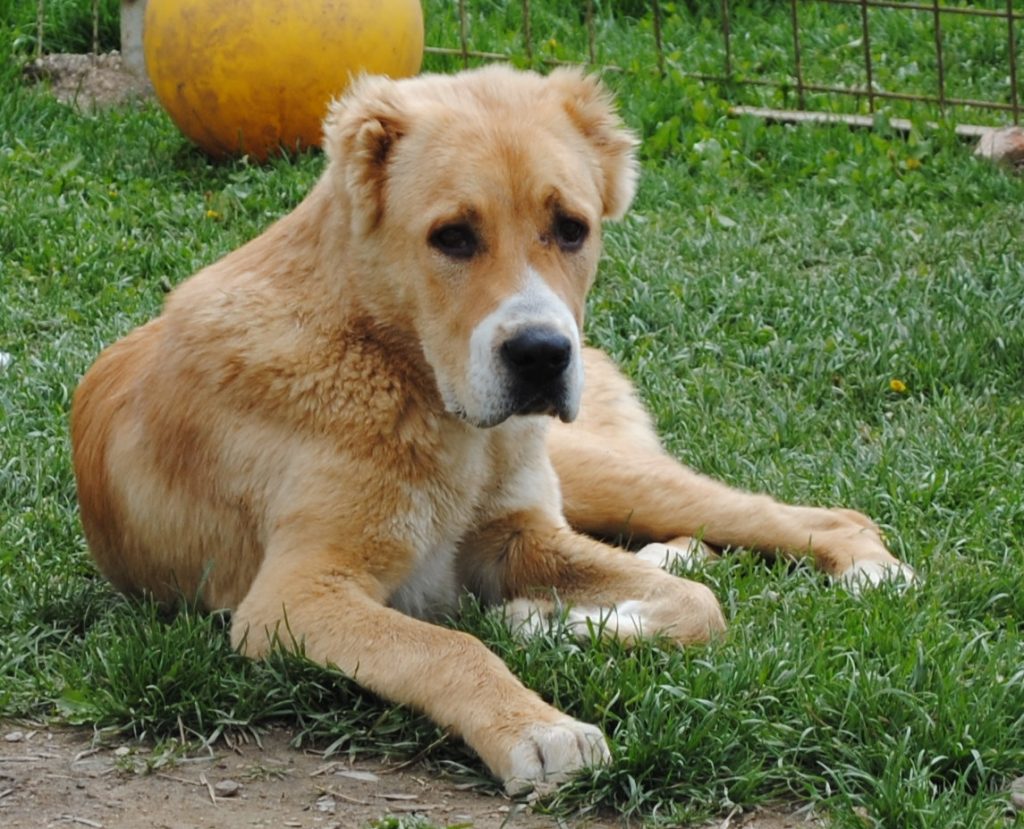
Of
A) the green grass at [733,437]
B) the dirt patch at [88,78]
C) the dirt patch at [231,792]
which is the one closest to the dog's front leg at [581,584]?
the green grass at [733,437]

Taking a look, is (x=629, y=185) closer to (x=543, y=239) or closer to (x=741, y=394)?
(x=543, y=239)

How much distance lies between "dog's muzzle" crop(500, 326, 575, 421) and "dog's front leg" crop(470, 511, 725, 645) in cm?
53

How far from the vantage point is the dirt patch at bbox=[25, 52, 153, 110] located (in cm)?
984

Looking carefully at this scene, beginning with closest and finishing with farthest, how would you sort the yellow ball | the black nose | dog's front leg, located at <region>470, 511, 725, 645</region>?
the black nose → dog's front leg, located at <region>470, 511, 725, 645</region> → the yellow ball

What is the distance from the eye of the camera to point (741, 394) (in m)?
6.63

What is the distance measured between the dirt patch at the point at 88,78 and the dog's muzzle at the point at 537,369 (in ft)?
19.6

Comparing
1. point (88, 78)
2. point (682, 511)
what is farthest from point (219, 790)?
point (88, 78)

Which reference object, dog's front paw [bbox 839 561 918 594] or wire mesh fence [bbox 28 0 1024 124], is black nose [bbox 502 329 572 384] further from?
wire mesh fence [bbox 28 0 1024 124]

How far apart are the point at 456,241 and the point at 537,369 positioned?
39 centimetres

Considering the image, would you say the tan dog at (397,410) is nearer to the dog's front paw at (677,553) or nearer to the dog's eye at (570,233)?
the dog's eye at (570,233)

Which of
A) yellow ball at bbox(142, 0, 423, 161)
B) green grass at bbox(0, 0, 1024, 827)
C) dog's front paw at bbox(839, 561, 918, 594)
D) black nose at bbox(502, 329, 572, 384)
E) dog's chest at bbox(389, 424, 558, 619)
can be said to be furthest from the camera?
yellow ball at bbox(142, 0, 423, 161)

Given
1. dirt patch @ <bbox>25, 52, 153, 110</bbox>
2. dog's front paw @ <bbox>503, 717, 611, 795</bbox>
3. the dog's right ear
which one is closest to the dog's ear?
the dog's right ear

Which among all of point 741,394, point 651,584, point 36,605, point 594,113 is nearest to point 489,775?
point 651,584

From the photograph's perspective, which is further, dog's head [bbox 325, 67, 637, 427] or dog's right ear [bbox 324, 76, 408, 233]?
dog's right ear [bbox 324, 76, 408, 233]
